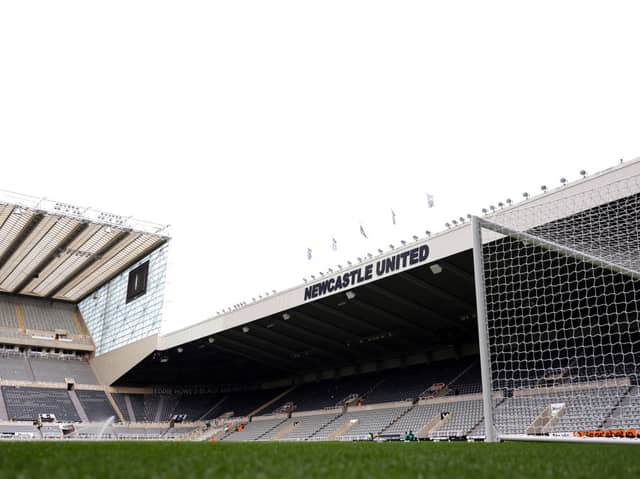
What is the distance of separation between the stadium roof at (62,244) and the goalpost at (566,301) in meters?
22.9

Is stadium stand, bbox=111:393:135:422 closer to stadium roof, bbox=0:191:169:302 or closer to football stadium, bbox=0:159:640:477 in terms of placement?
football stadium, bbox=0:159:640:477

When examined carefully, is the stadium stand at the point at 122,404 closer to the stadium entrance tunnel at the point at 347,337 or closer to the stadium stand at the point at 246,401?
the stadium entrance tunnel at the point at 347,337

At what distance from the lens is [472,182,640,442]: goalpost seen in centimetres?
1160

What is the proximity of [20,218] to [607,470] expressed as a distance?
31.8 metres

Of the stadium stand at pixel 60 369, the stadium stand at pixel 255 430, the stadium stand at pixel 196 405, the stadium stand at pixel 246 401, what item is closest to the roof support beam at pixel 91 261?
the stadium stand at pixel 60 369

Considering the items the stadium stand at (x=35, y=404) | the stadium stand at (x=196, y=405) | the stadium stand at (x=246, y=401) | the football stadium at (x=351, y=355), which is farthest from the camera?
the stadium stand at (x=196, y=405)

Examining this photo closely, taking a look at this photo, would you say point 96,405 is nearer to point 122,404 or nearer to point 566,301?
point 122,404

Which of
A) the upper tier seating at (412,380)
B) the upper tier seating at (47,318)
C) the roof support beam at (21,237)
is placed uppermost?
the roof support beam at (21,237)

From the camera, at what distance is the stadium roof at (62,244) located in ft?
98.1

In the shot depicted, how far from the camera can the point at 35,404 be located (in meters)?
35.2

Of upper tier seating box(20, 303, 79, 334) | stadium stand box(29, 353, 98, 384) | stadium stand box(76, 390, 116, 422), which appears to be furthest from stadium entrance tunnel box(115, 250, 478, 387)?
upper tier seating box(20, 303, 79, 334)

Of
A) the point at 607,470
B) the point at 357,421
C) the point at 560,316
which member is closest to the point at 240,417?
the point at 357,421

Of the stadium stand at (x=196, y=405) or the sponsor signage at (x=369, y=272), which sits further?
the stadium stand at (x=196, y=405)

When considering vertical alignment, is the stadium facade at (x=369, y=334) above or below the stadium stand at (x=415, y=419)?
above
